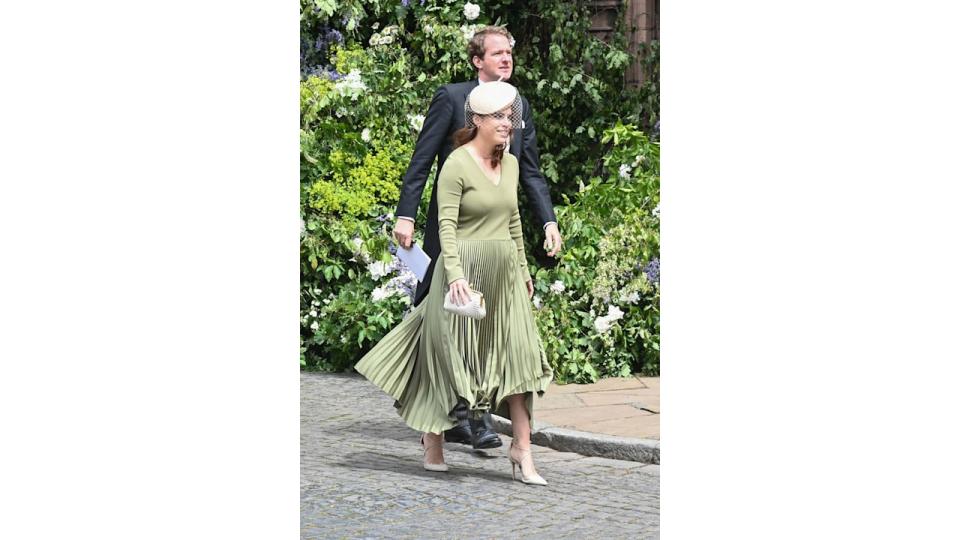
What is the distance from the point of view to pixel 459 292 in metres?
5.51

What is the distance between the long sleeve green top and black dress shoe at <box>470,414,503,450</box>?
3.82 ft

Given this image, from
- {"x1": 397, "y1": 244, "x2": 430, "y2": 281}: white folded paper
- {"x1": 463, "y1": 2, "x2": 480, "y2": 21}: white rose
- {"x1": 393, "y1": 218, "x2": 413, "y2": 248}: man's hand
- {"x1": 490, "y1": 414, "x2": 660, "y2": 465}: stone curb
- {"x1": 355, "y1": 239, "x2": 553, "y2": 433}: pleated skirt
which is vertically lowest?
{"x1": 490, "y1": 414, "x2": 660, "y2": 465}: stone curb

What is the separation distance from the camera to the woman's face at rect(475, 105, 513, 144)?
5.62 metres

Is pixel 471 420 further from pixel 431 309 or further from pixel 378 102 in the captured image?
pixel 378 102

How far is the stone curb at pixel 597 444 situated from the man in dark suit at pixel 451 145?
1.16 ft

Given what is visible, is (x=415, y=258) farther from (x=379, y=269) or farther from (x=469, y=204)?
(x=379, y=269)

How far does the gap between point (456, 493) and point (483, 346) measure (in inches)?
25.2

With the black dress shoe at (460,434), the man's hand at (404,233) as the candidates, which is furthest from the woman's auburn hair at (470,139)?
the black dress shoe at (460,434)

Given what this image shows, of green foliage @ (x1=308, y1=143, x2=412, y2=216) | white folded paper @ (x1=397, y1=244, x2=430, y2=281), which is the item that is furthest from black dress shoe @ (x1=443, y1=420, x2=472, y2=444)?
green foliage @ (x1=308, y1=143, x2=412, y2=216)

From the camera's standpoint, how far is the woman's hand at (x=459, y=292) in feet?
18.1

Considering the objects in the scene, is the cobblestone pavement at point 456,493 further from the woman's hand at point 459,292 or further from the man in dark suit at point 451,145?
the woman's hand at point 459,292

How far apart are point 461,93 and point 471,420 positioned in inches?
63.5

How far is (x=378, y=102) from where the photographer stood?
9977mm

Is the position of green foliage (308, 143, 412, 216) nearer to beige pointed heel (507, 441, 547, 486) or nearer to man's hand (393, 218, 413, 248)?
man's hand (393, 218, 413, 248)
